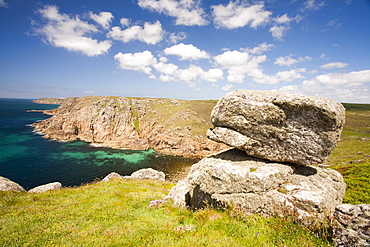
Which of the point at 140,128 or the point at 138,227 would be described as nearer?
the point at 138,227

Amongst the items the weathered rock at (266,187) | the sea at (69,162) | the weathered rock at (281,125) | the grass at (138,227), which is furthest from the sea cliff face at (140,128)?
the grass at (138,227)

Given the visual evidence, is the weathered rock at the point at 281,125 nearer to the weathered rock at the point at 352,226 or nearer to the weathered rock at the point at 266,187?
the weathered rock at the point at 266,187

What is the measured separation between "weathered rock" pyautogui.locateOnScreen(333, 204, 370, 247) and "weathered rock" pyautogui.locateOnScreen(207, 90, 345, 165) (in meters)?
5.97

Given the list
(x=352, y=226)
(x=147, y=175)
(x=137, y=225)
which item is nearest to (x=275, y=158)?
(x=352, y=226)

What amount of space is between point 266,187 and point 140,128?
10112 cm

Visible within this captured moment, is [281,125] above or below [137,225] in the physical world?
above

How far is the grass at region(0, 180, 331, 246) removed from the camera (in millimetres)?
9273

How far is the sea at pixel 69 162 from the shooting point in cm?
5172

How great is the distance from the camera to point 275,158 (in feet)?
48.7

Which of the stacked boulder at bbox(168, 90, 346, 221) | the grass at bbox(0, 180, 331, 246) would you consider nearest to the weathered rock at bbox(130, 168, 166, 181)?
the grass at bbox(0, 180, 331, 246)

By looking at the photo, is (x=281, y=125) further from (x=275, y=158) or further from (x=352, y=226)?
(x=352, y=226)

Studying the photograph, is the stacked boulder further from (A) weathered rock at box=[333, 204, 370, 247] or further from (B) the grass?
(A) weathered rock at box=[333, 204, 370, 247]

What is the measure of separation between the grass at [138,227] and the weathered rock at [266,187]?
3.41 ft

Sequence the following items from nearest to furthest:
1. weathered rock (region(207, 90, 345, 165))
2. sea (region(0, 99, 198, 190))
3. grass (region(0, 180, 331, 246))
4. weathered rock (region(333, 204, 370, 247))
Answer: weathered rock (region(333, 204, 370, 247)), grass (region(0, 180, 331, 246)), weathered rock (region(207, 90, 345, 165)), sea (region(0, 99, 198, 190))
